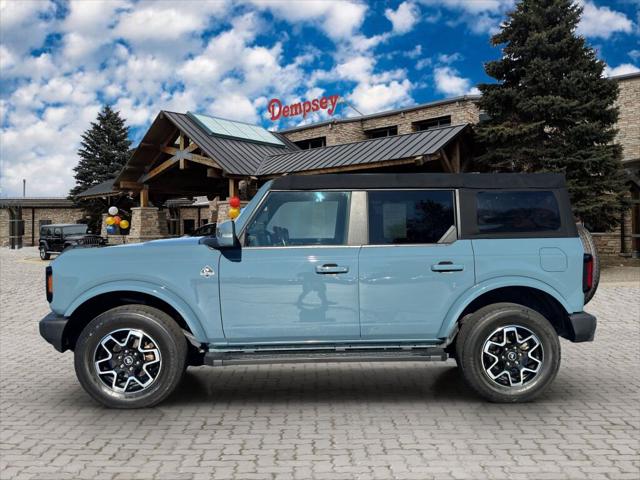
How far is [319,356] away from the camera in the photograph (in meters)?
5.16

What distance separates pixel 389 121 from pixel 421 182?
29.9 metres

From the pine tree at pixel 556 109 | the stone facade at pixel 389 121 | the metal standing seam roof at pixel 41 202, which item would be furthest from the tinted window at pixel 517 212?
the metal standing seam roof at pixel 41 202

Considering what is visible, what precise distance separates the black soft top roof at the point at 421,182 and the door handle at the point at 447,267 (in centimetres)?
72

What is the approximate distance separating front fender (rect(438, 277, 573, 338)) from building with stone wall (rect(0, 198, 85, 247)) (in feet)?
176

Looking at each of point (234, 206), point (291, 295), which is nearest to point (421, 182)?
point (291, 295)

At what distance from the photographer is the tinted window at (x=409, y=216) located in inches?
214

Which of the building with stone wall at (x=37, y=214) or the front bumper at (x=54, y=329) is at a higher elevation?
the building with stone wall at (x=37, y=214)

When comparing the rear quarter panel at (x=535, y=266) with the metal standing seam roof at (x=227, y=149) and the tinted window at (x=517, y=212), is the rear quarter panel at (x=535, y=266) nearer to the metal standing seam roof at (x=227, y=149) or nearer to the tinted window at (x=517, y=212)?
the tinted window at (x=517, y=212)

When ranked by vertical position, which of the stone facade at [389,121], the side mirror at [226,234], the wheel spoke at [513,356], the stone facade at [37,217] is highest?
the stone facade at [389,121]

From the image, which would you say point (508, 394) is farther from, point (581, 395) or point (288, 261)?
point (288, 261)

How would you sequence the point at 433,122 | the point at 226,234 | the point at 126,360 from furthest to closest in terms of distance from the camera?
1. the point at 433,122
2. the point at 126,360
3. the point at 226,234

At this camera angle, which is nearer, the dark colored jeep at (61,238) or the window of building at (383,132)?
the dark colored jeep at (61,238)

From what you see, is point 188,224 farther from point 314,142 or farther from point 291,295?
point 291,295

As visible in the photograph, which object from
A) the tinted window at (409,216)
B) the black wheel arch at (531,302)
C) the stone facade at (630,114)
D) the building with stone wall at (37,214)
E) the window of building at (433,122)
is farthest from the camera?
the building with stone wall at (37,214)
